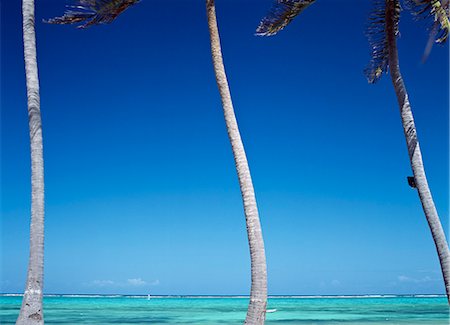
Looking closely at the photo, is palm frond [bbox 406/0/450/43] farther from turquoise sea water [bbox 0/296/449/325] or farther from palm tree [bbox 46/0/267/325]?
turquoise sea water [bbox 0/296/449/325]

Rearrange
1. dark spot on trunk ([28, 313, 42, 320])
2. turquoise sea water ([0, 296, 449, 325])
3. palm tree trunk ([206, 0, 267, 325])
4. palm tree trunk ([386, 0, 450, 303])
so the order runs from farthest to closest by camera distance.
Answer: turquoise sea water ([0, 296, 449, 325]) < palm tree trunk ([386, 0, 450, 303]) < palm tree trunk ([206, 0, 267, 325]) < dark spot on trunk ([28, 313, 42, 320])

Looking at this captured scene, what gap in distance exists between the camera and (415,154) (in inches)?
509

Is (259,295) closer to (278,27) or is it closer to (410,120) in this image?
(410,120)

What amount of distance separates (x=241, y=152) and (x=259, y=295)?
306 centimetres

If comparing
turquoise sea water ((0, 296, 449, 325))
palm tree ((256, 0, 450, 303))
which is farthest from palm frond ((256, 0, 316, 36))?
turquoise sea water ((0, 296, 449, 325))

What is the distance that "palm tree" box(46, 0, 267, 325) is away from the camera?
1104 cm

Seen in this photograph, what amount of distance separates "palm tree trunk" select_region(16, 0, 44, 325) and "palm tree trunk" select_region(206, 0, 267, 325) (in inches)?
157

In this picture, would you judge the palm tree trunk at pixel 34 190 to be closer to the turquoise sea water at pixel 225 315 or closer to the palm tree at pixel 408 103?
the palm tree at pixel 408 103

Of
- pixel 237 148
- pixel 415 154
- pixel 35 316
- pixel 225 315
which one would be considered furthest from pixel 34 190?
pixel 225 315

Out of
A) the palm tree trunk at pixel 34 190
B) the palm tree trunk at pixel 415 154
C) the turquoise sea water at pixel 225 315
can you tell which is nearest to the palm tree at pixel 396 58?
the palm tree trunk at pixel 415 154

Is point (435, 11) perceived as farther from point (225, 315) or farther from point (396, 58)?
point (225, 315)

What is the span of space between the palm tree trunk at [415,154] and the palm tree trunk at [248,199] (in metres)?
3.99

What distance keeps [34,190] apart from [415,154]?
8.55 meters

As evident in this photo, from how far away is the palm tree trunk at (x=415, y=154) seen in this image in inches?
476
